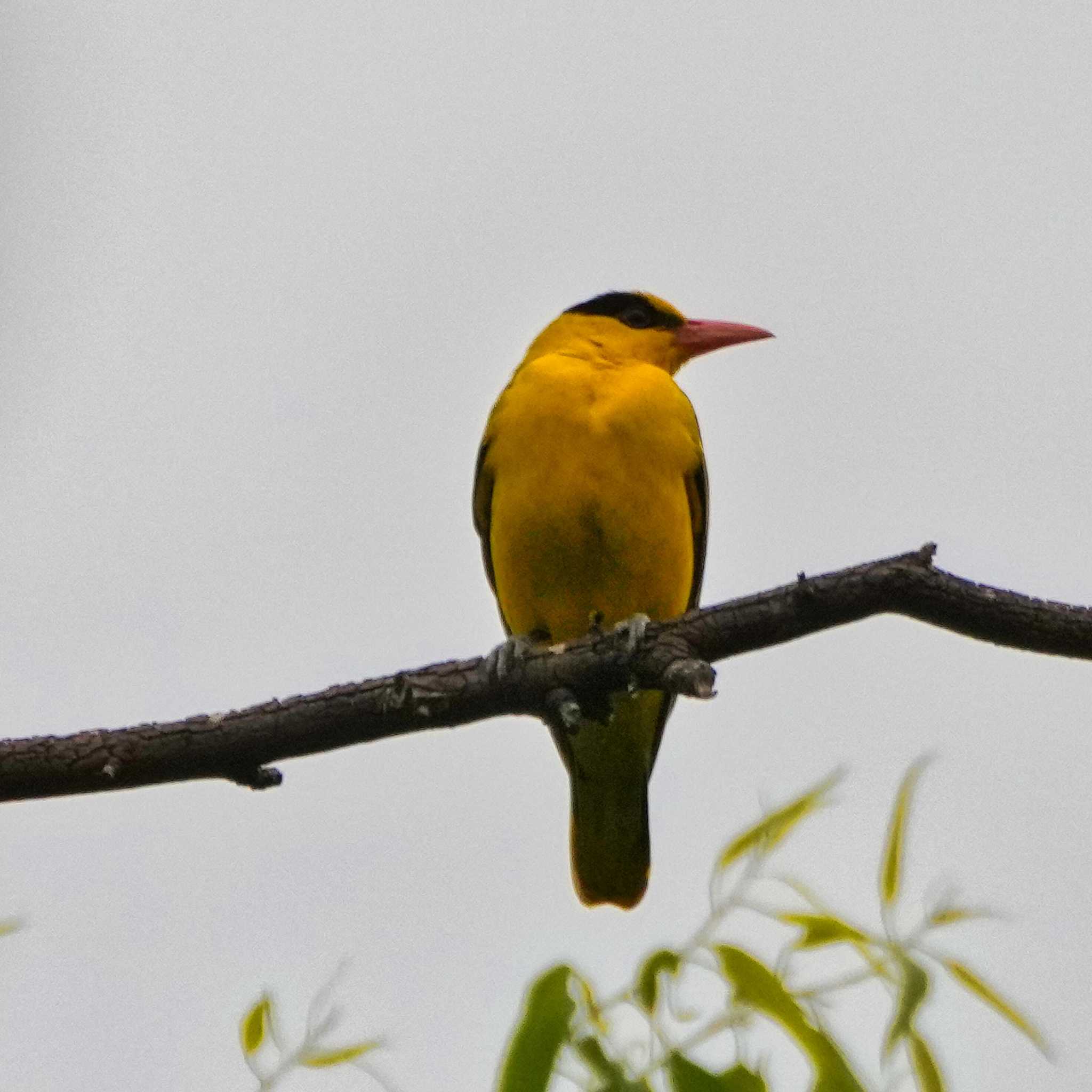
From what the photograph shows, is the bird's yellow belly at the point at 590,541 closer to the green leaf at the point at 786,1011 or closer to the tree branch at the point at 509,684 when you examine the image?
the tree branch at the point at 509,684

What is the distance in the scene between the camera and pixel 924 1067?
1.73m

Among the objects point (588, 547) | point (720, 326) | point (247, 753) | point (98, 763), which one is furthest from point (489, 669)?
point (720, 326)

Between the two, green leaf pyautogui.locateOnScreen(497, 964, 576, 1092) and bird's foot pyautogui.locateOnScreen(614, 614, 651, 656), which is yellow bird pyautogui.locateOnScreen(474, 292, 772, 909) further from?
green leaf pyautogui.locateOnScreen(497, 964, 576, 1092)

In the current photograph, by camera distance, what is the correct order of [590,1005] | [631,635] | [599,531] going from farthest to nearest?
[599,531], [631,635], [590,1005]

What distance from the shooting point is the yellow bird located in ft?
15.2

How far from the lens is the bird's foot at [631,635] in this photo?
3379 millimetres

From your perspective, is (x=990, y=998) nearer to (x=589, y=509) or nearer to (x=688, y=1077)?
(x=688, y=1077)

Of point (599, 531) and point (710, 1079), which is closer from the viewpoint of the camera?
point (710, 1079)

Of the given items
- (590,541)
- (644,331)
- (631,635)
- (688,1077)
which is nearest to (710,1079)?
(688,1077)

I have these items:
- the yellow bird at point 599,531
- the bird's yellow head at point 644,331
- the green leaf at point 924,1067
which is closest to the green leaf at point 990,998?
the green leaf at point 924,1067

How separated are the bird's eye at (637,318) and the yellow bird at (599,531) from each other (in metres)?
0.37

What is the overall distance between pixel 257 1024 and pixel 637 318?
406cm

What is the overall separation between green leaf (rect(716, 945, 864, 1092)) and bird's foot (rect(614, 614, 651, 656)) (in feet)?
4.85

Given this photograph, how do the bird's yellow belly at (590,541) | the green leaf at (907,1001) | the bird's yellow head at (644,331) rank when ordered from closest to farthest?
1. the green leaf at (907,1001)
2. the bird's yellow belly at (590,541)
3. the bird's yellow head at (644,331)
